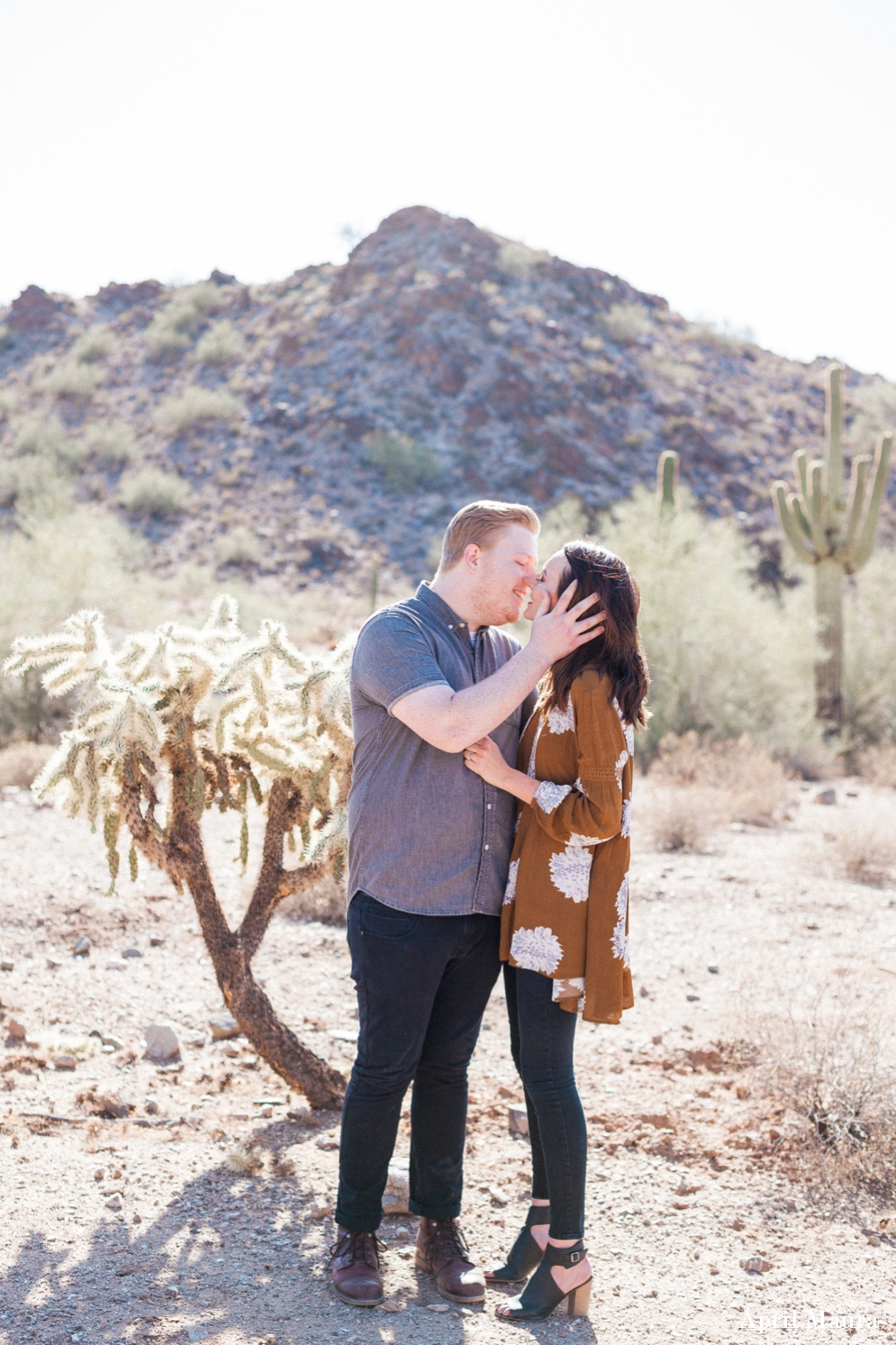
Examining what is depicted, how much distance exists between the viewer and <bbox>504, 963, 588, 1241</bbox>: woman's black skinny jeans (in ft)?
8.52

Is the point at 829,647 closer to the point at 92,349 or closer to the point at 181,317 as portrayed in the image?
the point at 181,317

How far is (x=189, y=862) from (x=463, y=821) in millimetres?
1515

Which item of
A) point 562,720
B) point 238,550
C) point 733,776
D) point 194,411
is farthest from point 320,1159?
point 194,411

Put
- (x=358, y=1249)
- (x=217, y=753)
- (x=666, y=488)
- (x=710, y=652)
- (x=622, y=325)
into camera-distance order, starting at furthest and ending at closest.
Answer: (x=622, y=325), (x=666, y=488), (x=710, y=652), (x=217, y=753), (x=358, y=1249)

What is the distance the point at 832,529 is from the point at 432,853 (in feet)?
44.5

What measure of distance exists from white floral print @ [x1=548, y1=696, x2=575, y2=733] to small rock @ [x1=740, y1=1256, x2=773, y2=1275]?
1.74 meters

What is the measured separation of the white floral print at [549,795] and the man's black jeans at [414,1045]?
367 mm

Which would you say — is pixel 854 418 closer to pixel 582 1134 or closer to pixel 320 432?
pixel 320 432

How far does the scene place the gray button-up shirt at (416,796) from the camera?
8.45 ft

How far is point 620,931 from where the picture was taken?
104 inches

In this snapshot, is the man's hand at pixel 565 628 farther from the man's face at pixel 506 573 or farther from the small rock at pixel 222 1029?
the small rock at pixel 222 1029

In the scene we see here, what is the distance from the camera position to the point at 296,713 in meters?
3.72

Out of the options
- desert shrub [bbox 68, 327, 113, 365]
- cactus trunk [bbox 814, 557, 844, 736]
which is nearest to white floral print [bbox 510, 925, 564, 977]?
cactus trunk [bbox 814, 557, 844, 736]

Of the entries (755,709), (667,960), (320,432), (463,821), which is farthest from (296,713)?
(320,432)
